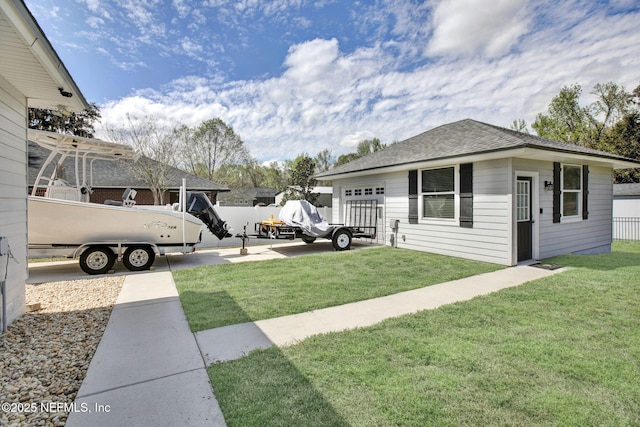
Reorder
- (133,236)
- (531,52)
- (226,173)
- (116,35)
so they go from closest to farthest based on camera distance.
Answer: (133,236) → (116,35) → (531,52) → (226,173)

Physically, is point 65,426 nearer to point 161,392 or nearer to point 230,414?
point 161,392

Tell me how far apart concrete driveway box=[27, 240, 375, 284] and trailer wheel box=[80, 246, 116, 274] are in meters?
0.18

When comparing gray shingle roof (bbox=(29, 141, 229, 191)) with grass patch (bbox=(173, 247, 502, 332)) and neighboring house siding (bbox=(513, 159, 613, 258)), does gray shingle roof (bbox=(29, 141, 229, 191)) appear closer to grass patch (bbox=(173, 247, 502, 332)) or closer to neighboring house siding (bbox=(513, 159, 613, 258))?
grass patch (bbox=(173, 247, 502, 332))

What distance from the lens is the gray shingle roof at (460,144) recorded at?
713 centimetres

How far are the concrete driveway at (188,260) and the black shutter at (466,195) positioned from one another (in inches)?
147

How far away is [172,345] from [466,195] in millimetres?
7451

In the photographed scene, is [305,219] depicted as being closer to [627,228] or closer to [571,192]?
[571,192]

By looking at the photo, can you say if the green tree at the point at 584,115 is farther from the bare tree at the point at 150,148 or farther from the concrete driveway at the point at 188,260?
the bare tree at the point at 150,148

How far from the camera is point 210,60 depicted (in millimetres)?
13461

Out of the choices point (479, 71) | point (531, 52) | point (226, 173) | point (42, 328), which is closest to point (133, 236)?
point (42, 328)

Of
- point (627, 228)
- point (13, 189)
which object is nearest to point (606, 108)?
point (627, 228)

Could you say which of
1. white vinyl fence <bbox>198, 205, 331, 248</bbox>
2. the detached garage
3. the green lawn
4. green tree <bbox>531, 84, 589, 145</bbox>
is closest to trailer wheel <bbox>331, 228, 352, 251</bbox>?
the detached garage

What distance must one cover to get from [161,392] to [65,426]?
1.95 feet

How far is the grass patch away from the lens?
4406 mm
